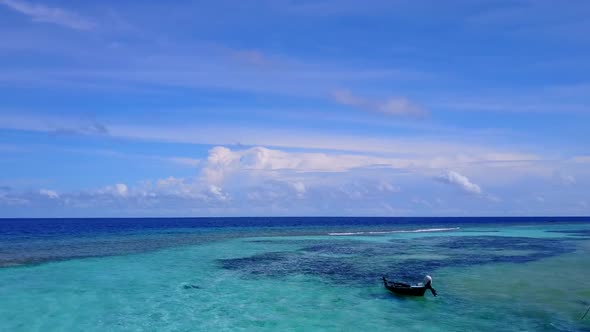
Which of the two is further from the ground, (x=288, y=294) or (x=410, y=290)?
(x=410, y=290)

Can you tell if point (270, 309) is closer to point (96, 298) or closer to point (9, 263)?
point (96, 298)

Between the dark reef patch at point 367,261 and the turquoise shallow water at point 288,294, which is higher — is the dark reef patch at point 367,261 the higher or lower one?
the higher one

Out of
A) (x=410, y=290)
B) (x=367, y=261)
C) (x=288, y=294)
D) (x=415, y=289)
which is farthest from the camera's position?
(x=367, y=261)

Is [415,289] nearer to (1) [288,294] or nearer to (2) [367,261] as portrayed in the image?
(1) [288,294]

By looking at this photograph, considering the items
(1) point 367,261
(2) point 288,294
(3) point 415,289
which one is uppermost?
(3) point 415,289

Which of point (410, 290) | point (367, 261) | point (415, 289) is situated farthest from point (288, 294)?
point (367, 261)

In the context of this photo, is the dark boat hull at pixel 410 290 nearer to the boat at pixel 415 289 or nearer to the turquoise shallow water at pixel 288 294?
the boat at pixel 415 289

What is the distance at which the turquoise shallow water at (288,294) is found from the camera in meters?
20.5

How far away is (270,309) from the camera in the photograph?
2289 cm

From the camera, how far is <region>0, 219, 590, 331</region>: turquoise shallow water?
20.5 meters

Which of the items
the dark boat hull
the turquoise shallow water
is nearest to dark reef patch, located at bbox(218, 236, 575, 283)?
the turquoise shallow water

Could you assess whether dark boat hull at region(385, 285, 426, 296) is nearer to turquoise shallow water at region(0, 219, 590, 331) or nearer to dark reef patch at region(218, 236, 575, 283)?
turquoise shallow water at region(0, 219, 590, 331)

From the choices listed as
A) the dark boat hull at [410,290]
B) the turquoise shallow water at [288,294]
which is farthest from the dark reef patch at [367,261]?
the dark boat hull at [410,290]

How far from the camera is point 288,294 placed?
26.2 m
